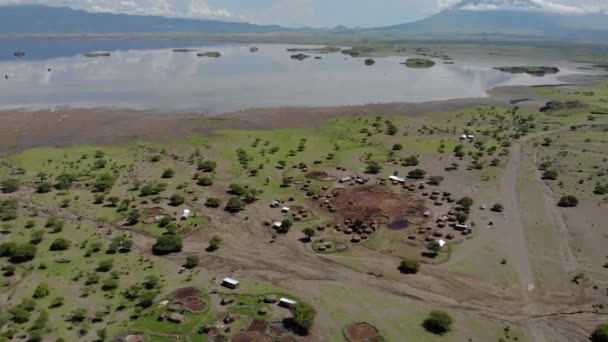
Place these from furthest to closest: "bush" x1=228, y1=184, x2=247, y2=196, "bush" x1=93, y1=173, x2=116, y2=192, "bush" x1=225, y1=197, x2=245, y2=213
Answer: "bush" x1=228, y1=184, x2=247, y2=196, "bush" x1=93, y1=173, x2=116, y2=192, "bush" x1=225, y1=197, x2=245, y2=213

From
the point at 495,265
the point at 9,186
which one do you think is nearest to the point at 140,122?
the point at 9,186

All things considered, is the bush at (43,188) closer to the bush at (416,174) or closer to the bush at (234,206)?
the bush at (234,206)

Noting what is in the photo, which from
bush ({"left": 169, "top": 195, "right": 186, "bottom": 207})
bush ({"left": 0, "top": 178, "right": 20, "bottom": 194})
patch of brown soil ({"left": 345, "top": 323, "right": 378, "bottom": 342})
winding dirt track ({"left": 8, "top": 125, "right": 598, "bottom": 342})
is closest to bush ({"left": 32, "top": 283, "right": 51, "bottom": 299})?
winding dirt track ({"left": 8, "top": 125, "right": 598, "bottom": 342})

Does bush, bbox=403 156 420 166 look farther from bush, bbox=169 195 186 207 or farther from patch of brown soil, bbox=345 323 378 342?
patch of brown soil, bbox=345 323 378 342

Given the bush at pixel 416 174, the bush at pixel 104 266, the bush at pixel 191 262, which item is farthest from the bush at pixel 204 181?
the bush at pixel 416 174

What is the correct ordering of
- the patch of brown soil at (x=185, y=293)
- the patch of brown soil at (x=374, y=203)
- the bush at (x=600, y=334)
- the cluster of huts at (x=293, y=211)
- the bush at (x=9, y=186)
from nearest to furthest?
the bush at (x=600, y=334), the patch of brown soil at (x=185, y=293), the cluster of huts at (x=293, y=211), the patch of brown soil at (x=374, y=203), the bush at (x=9, y=186)

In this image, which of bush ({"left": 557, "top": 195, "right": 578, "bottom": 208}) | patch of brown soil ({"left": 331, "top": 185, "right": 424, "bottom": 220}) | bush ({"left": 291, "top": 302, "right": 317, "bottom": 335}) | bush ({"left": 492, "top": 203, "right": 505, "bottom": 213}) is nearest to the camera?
bush ({"left": 291, "top": 302, "right": 317, "bottom": 335})

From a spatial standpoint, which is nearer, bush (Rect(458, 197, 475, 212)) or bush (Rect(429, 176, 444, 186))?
bush (Rect(458, 197, 475, 212))

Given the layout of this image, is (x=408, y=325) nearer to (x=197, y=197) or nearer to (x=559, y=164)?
(x=197, y=197)
